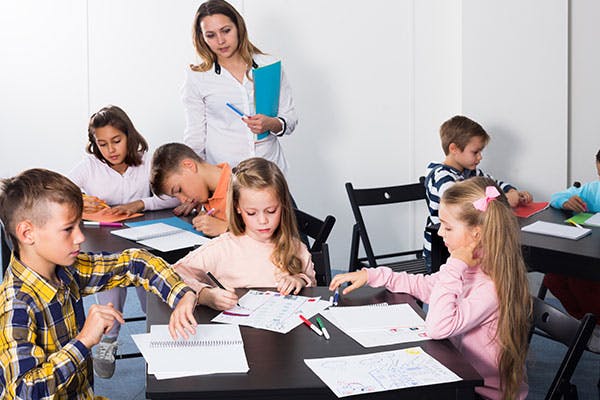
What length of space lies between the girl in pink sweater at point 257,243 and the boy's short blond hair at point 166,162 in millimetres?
678

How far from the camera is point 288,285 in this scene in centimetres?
231

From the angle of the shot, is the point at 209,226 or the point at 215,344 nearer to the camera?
the point at 215,344

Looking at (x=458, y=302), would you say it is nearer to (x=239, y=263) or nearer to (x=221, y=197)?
(x=239, y=263)

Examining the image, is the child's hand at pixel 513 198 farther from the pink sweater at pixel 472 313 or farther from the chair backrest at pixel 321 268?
the pink sweater at pixel 472 313

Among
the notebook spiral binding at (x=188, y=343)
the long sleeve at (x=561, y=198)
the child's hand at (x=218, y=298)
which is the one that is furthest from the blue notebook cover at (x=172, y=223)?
the long sleeve at (x=561, y=198)

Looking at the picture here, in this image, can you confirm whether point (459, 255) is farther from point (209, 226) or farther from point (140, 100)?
point (140, 100)

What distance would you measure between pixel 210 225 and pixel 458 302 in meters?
1.21

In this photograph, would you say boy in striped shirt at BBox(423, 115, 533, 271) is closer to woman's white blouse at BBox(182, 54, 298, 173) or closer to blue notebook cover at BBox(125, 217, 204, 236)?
woman's white blouse at BBox(182, 54, 298, 173)

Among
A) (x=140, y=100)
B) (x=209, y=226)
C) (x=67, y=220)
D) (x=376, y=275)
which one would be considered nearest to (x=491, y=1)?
(x=140, y=100)

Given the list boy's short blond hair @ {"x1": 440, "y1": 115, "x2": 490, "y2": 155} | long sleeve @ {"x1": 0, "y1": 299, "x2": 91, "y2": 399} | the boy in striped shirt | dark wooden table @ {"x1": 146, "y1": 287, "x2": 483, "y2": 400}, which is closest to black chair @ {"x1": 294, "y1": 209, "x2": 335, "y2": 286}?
dark wooden table @ {"x1": 146, "y1": 287, "x2": 483, "y2": 400}

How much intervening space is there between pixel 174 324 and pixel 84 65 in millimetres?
3119

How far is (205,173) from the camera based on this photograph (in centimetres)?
327

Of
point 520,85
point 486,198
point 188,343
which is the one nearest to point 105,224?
point 188,343

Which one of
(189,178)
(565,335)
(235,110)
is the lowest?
(565,335)
